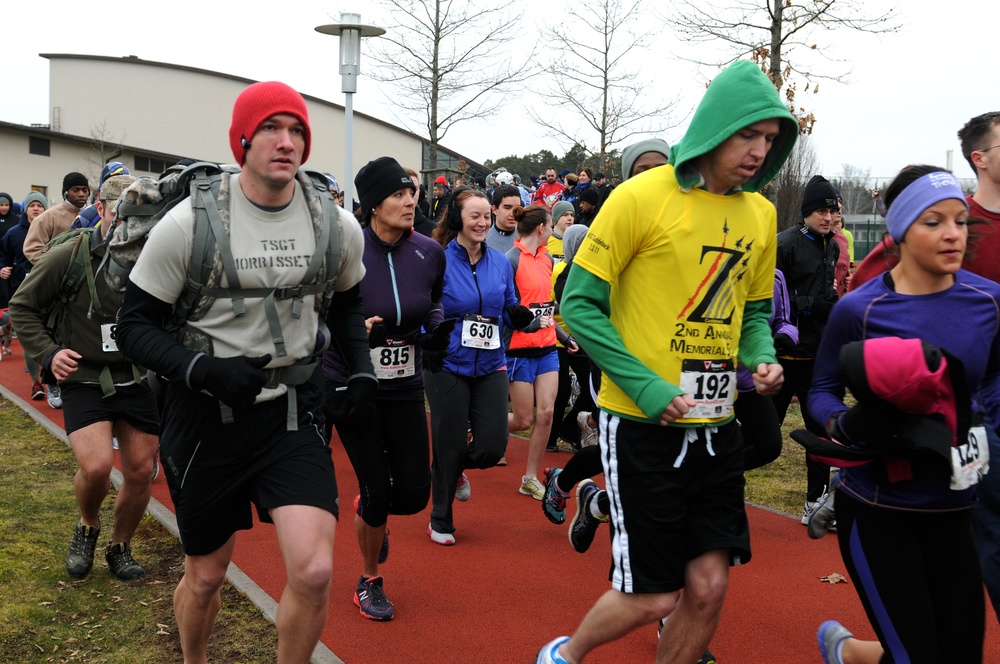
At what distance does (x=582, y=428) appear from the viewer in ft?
31.9

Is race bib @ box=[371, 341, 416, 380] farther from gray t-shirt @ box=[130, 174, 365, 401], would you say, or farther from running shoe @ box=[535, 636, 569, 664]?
running shoe @ box=[535, 636, 569, 664]

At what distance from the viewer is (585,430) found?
9633 millimetres

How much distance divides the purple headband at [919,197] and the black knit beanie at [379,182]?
2.63m

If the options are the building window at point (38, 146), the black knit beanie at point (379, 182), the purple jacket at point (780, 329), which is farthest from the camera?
the building window at point (38, 146)

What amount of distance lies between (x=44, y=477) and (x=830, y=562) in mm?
6289

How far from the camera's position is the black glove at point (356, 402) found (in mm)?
3789

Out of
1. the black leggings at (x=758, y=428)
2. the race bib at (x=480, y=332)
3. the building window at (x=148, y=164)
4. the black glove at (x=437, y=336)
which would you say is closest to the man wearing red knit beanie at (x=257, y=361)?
the black glove at (x=437, y=336)

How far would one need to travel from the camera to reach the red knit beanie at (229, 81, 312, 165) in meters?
3.59

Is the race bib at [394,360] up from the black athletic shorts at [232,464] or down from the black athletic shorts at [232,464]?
up

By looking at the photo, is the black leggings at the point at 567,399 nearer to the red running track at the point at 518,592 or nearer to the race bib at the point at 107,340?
the red running track at the point at 518,592

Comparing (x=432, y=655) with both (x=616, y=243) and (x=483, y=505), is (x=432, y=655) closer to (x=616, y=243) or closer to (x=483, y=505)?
(x=616, y=243)

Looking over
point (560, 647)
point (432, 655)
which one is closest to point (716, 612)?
point (560, 647)

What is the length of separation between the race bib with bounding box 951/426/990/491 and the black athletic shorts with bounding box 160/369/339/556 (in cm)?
212

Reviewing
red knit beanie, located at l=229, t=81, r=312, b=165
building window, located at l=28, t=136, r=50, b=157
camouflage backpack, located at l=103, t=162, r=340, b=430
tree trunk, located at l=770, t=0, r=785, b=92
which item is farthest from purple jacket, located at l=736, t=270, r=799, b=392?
building window, located at l=28, t=136, r=50, b=157
